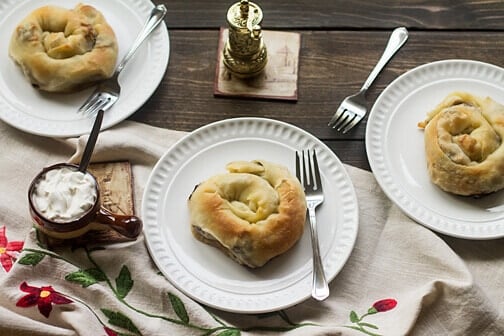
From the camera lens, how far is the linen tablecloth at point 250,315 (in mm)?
1428

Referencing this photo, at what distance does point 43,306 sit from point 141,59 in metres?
0.60

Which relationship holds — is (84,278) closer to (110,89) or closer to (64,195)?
(64,195)

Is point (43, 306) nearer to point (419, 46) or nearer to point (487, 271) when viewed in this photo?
point (487, 271)

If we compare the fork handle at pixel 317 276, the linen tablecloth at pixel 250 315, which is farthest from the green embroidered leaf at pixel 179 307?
the fork handle at pixel 317 276

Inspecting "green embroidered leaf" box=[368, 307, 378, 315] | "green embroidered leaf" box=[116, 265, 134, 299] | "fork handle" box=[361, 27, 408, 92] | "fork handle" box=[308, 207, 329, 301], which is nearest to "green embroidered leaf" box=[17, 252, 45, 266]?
"green embroidered leaf" box=[116, 265, 134, 299]

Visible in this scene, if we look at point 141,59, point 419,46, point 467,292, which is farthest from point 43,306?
point 419,46

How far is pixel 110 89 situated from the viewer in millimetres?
1709

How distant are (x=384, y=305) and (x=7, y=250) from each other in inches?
27.7

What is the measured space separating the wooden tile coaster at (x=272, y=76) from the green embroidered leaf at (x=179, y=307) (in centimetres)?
49

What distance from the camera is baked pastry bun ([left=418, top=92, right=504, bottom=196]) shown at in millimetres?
1547

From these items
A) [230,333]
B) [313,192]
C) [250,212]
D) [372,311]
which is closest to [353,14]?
[313,192]

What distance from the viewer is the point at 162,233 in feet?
5.07

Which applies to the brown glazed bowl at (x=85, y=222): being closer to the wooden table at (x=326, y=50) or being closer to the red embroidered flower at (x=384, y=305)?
the wooden table at (x=326, y=50)

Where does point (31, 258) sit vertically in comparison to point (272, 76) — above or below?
below
